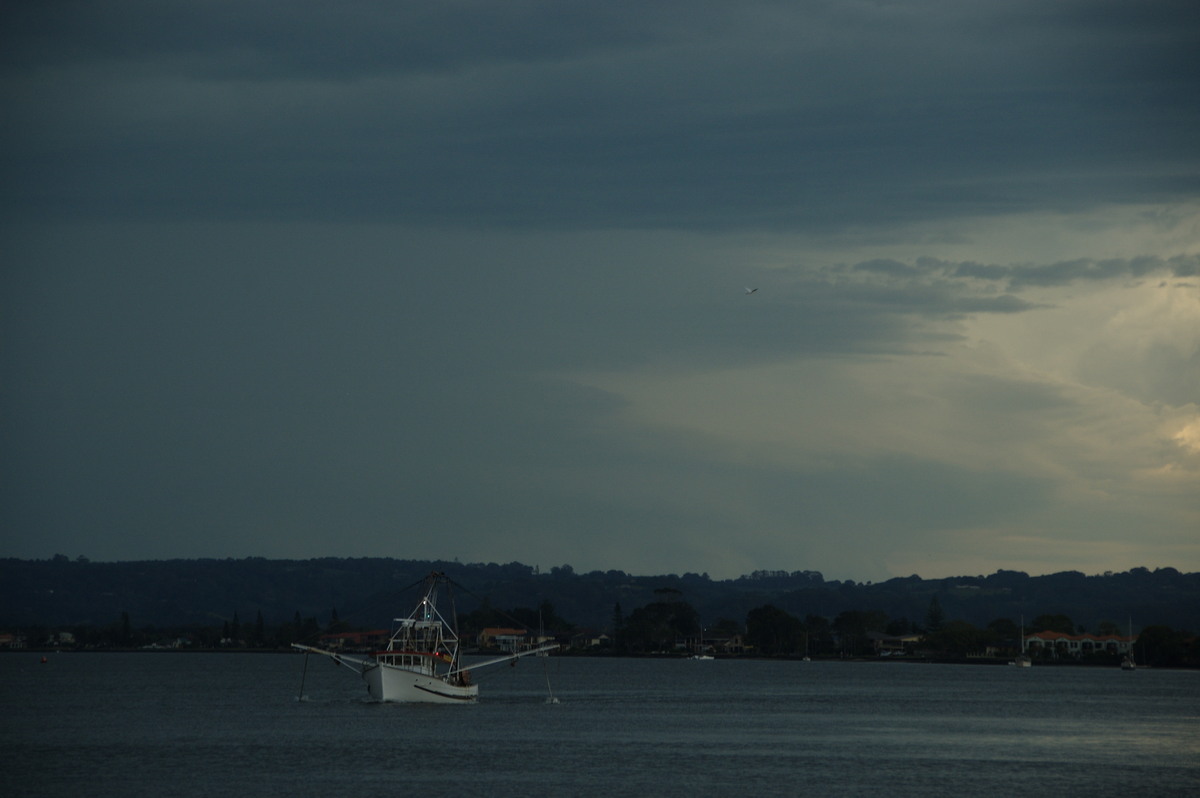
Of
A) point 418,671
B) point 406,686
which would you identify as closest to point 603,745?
point 418,671

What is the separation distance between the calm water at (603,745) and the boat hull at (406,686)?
1007 mm

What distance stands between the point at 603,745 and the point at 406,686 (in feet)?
98.2

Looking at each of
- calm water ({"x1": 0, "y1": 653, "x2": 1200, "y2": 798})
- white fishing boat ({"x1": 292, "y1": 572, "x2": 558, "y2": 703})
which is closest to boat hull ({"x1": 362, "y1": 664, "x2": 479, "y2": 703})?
white fishing boat ({"x1": 292, "y1": 572, "x2": 558, "y2": 703})

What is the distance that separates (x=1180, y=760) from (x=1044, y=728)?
21.2m

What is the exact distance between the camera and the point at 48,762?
6669 cm

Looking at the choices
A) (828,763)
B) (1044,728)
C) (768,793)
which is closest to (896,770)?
(828,763)

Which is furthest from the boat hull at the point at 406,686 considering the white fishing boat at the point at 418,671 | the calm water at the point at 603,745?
the calm water at the point at 603,745

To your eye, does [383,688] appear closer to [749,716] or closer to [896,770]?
[749,716]

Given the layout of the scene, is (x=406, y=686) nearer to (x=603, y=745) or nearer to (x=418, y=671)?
(x=418, y=671)

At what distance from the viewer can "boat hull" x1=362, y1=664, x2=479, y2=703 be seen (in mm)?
101500

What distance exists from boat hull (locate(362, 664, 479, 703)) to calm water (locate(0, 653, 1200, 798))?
101 cm

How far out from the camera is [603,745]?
250 ft

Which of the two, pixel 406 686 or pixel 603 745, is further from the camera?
pixel 406 686

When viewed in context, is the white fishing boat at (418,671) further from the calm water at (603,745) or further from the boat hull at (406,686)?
the calm water at (603,745)
